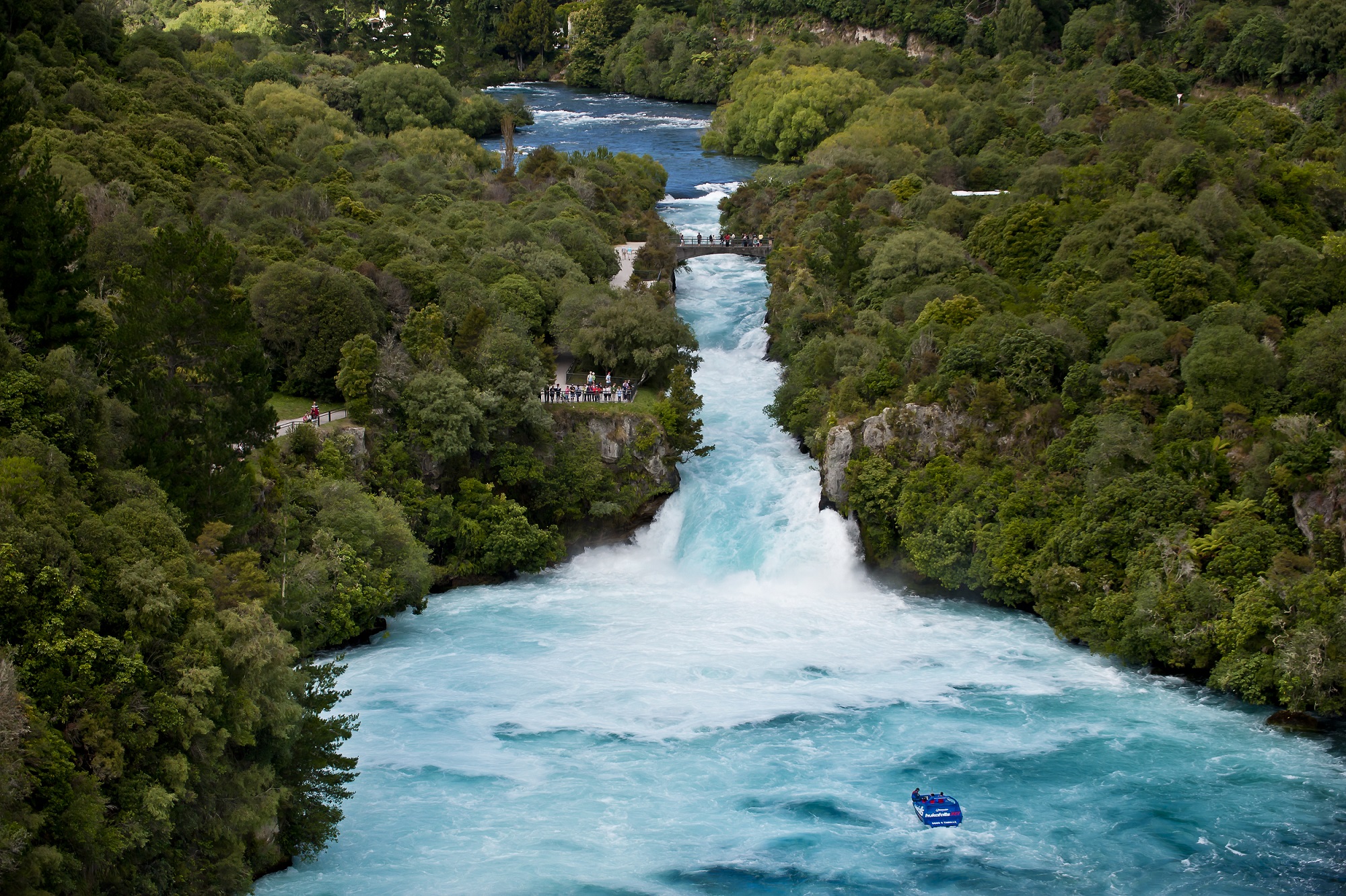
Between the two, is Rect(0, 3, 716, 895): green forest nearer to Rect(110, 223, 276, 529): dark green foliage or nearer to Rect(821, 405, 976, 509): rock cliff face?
Rect(110, 223, 276, 529): dark green foliage

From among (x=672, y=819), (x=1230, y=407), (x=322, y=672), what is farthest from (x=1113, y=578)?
(x=322, y=672)

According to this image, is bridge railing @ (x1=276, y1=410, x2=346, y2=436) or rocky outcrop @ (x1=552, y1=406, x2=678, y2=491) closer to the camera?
bridge railing @ (x1=276, y1=410, x2=346, y2=436)

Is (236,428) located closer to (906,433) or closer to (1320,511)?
(906,433)

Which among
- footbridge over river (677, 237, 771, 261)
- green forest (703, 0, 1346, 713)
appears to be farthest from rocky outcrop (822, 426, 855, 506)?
footbridge over river (677, 237, 771, 261)

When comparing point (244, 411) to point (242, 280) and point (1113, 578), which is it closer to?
point (242, 280)

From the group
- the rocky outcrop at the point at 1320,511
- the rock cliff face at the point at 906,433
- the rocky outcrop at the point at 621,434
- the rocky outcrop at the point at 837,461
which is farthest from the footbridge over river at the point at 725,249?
the rocky outcrop at the point at 1320,511

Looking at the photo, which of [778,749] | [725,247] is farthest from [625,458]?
[725,247]

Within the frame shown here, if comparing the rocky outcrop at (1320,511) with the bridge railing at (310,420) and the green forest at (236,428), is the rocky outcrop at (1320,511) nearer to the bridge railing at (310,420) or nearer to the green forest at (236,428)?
the green forest at (236,428)
